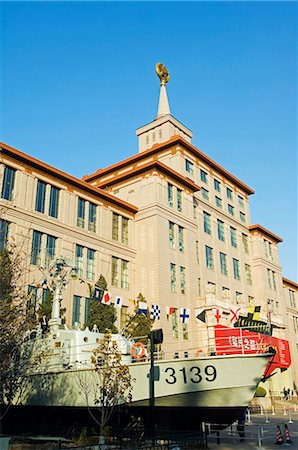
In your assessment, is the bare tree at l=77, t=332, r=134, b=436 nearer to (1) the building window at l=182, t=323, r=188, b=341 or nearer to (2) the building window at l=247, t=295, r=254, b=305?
(1) the building window at l=182, t=323, r=188, b=341

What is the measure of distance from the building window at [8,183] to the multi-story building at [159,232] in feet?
0.25

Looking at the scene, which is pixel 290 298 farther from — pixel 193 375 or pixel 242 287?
pixel 193 375

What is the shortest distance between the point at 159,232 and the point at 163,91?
2786cm

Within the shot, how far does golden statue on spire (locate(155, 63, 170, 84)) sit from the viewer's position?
198 feet

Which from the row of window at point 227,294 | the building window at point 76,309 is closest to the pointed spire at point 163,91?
the row of window at point 227,294

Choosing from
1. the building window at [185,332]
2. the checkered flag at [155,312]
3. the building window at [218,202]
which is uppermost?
the building window at [218,202]

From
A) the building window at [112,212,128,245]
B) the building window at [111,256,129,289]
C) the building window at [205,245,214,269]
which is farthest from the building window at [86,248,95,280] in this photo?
the building window at [205,245,214,269]

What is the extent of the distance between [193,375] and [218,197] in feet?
122

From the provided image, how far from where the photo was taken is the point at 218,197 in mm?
51156

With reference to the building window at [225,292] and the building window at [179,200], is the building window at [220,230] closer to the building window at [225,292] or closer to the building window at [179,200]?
the building window at [225,292]

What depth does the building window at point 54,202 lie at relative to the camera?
3354cm

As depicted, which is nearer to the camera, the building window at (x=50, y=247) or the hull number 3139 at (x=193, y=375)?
the hull number 3139 at (x=193, y=375)

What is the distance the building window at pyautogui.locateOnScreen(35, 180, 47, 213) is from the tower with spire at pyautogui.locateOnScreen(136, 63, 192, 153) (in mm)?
21442

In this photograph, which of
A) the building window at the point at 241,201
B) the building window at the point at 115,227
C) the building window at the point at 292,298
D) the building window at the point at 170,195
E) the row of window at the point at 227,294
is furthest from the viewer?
the building window at the point at 292,298
